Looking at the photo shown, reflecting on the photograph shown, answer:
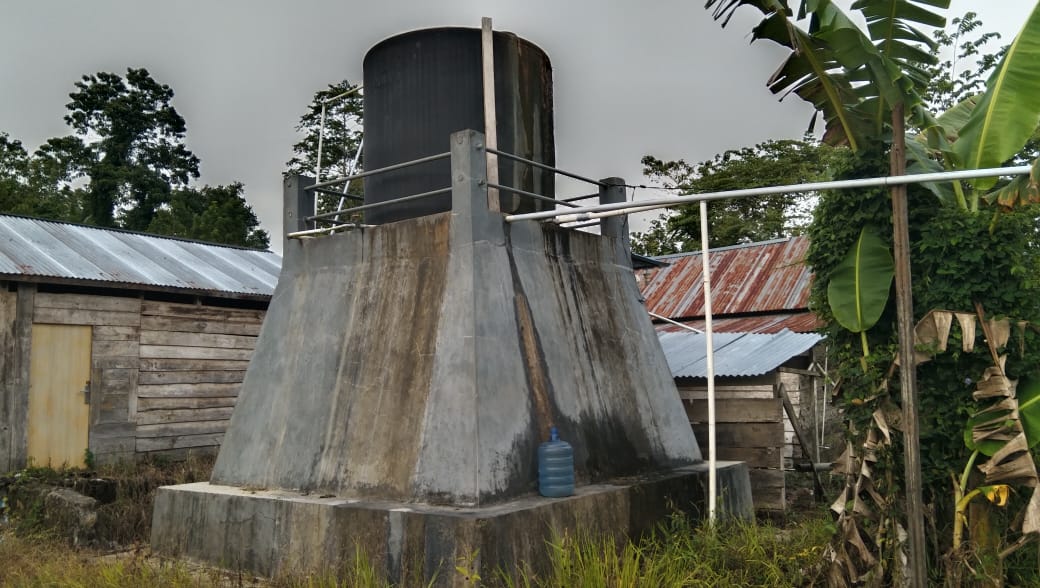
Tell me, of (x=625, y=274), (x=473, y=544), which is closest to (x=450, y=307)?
(x=473, y=544)

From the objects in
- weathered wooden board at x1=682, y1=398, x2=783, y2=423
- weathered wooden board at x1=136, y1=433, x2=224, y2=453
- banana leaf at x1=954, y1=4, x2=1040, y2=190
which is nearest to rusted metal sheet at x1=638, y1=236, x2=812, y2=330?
weathered wooden board at x1=682, y1=398, x2=783, y2=423

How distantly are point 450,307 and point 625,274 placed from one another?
2.77 meters

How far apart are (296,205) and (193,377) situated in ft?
17.9

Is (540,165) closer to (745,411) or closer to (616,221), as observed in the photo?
(616,221)

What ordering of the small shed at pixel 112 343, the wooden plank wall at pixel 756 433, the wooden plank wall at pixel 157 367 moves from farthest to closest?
the wooden plank wall at pixel 157 367
the small shed at pixel 112 343
the wooden plank wall at pixel 756 433

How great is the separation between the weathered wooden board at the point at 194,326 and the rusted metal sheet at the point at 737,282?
919 cm

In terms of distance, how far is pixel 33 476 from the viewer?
1033cm

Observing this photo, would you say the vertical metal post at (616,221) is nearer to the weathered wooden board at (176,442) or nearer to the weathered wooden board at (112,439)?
the weathered wooden board at (176,442)

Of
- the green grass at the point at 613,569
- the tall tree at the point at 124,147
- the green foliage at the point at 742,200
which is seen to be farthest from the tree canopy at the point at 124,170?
the green grass at the point at 613,569

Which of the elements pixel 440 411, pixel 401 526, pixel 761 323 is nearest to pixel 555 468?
pixel 440 411

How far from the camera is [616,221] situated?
9.04 m

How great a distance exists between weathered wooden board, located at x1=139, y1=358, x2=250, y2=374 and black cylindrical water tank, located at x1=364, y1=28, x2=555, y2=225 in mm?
5429

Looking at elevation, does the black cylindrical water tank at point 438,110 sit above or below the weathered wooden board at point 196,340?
above

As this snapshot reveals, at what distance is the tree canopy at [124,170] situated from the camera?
31.0 meters
